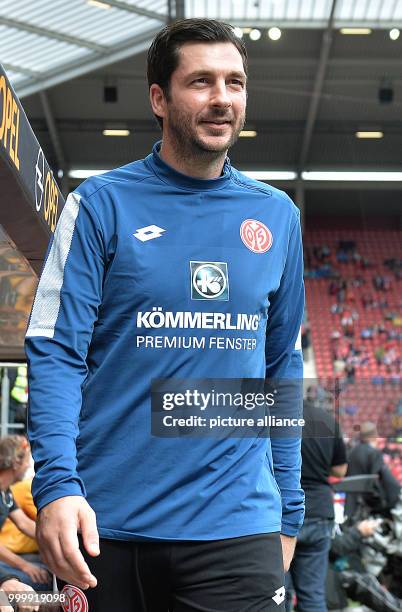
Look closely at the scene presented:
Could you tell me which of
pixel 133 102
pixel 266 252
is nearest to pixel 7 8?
pixel 133 102

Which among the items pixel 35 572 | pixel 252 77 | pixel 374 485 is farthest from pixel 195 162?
pixel 252 77

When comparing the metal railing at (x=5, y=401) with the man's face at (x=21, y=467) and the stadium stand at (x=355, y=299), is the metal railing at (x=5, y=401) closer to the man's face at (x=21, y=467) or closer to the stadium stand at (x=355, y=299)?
the man's face at (x=21, y=467)

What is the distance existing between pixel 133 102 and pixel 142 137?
1663 millimetres

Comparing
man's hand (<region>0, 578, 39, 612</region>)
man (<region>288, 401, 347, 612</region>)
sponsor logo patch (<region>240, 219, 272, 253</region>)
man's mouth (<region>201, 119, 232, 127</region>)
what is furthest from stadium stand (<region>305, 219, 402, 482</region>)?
man's mouth (<region>201, 119, 232, 127</region>)

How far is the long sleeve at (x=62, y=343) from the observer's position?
5.55 ft

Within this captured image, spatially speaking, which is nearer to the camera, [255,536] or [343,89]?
[255,536]

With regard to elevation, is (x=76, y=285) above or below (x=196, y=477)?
above

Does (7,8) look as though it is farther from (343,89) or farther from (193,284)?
(193,284)

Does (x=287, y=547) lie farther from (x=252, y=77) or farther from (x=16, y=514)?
(x=252, y=77)

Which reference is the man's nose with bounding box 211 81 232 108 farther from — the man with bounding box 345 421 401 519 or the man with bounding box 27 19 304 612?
the man with bounding box 345 421 401 519

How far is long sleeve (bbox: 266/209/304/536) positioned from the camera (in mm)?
2133

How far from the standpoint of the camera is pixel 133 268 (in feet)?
6.35

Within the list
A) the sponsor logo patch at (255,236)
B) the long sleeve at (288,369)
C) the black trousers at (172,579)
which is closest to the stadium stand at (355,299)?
the long sleeve at (288,369)

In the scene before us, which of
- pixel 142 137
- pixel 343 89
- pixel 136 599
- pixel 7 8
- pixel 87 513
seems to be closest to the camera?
pixel 87 513
